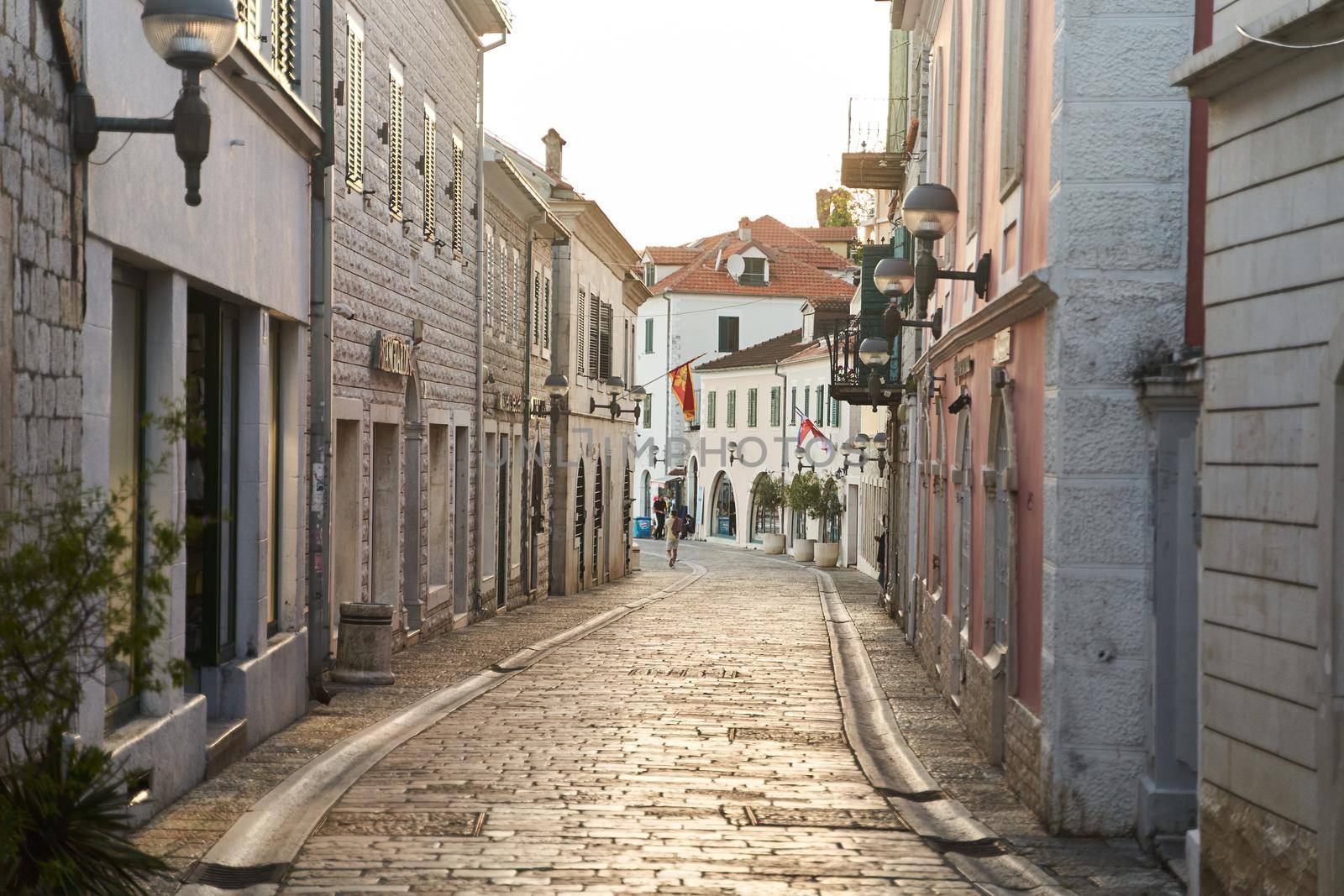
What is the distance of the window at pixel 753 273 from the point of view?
76375 mm

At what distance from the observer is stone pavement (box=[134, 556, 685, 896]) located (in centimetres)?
871

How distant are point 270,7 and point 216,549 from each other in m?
4.42

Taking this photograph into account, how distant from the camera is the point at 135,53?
894 cm

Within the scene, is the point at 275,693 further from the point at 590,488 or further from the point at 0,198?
the point at 590,488

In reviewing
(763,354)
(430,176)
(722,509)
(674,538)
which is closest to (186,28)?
(430,176)

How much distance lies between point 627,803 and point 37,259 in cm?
462

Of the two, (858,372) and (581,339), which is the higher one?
(581,339)

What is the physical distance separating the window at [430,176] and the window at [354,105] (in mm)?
3491

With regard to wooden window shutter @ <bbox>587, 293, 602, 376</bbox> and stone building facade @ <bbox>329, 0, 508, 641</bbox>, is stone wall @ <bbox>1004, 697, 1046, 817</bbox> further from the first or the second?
wooden window shutter @ <bbox>587, 293, 602, 376</bbox>

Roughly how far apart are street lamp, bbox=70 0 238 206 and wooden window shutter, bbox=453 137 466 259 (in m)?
13.8

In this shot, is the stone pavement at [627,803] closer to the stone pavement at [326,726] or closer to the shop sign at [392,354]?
the stone pavement at [326,726]

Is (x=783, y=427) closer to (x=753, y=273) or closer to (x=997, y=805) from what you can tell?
(x=753, y=273)

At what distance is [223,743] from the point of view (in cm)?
1062

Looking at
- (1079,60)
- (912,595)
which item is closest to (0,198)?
(1079,60)
